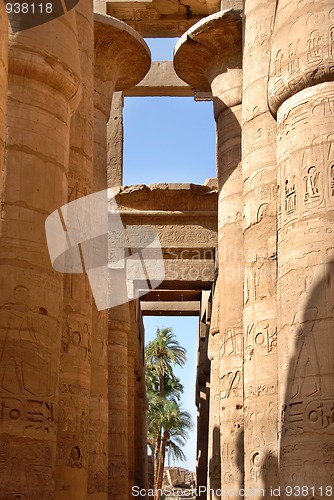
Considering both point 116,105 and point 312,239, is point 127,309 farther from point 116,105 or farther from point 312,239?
point 312,239

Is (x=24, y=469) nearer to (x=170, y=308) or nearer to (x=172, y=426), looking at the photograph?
(x=170, y=308)

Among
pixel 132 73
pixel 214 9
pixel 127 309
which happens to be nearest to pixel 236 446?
pixel 127 309

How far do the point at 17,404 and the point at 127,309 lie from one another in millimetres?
9628

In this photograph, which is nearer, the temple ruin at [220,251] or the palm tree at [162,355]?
the temple ruin at [220,251]

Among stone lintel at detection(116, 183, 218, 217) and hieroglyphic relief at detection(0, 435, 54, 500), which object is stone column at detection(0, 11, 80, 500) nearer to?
hieroglyphic relief at detection(0, 435, 54, 500)

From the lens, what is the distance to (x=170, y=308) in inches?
952

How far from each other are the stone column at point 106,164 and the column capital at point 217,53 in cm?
80

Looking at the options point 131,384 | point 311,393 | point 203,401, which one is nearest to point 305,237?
point 311,393

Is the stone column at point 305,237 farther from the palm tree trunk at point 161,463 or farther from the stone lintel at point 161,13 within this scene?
the palm tree trunk at point 161,463

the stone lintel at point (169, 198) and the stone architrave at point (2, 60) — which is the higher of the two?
the stone lintel at point (169, 198)

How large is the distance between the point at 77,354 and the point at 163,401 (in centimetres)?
2652

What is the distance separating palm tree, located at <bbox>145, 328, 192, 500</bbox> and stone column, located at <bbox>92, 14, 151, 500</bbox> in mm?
16504

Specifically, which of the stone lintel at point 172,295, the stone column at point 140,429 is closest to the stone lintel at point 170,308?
the stone lintel at point 172,295

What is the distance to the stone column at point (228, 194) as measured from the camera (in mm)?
12242
